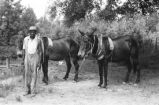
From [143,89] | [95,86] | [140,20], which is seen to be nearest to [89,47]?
[95,86]

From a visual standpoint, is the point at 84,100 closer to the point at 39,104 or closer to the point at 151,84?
the point at 39,104

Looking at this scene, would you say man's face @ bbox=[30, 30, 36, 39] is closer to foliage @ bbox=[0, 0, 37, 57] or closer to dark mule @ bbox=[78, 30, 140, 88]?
dark mule @ bbox=[78, 30, 140, 88]

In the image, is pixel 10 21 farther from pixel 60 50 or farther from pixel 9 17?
pixel 60 50

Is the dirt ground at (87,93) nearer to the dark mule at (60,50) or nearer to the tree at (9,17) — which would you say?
the dark mule at (60,50)

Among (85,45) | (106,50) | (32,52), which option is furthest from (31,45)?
(106,50)

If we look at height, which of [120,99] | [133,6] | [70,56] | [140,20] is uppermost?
[133,6]

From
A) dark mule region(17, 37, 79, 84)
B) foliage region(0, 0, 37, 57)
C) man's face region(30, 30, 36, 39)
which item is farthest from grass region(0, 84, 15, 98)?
foliage region(0, 0, 37, 57)

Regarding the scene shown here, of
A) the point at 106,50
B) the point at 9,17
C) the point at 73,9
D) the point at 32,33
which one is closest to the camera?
the point at 32,33

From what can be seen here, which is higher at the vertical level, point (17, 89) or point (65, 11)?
point (65, 11)

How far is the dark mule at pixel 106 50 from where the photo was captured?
8906 millimetres

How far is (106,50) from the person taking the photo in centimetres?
961

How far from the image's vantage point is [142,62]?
14.6m

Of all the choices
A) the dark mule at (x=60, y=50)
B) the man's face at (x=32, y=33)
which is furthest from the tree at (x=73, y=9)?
the man's face at (x=32, y=33)

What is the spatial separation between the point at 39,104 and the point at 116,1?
9.38 m
